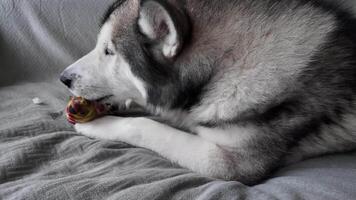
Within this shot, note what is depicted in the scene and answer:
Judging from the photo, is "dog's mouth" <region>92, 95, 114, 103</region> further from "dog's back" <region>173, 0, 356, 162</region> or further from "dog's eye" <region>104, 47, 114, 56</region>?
"dog's back" <region>173, 0, 356, 162</region>

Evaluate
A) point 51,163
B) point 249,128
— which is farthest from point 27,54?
point 249,128

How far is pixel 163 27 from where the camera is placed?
1276mm

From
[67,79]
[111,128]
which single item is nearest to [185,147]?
[111,128]

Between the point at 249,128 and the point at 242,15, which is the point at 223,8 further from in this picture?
the point at 249,128

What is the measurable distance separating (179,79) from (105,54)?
1.08 feet

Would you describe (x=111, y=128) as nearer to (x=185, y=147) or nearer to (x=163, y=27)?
(x=185, y=147)

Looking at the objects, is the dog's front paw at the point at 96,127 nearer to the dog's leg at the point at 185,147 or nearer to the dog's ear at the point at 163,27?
the dog's leg at the point at 185,147

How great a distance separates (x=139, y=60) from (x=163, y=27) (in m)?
0.15

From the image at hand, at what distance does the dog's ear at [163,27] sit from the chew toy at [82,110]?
399 mm

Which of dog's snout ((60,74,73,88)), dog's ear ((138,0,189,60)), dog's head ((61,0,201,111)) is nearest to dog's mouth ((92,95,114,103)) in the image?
dog's head ((61,0,201,111))

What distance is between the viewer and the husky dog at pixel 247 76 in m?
1.28

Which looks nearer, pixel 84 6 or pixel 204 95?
pixel 204 95

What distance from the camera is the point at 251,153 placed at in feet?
4.23

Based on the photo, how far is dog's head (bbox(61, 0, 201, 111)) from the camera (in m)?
1.27
